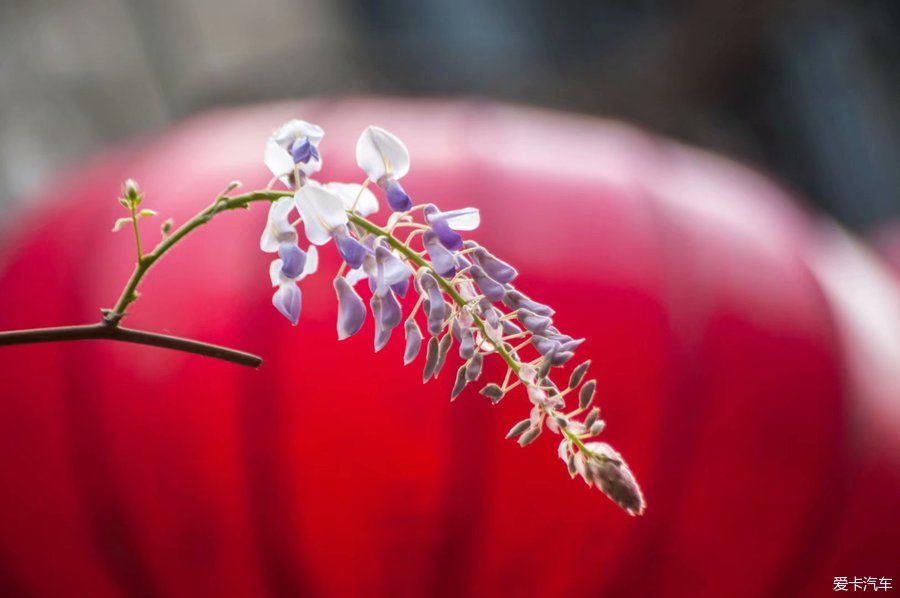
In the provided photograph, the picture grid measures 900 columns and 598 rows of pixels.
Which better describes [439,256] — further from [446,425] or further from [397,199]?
[446,425]

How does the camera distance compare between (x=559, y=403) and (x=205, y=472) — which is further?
(x=205, y=472)

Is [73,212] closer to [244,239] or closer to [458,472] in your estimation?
[244,239]

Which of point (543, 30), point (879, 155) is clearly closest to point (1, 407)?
point (543, 30)

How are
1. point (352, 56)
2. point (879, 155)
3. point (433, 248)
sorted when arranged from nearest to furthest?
point (433, 248) < point (352, 56) < point (879, 155)

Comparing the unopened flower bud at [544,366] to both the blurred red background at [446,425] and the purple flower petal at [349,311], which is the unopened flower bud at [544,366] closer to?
the purple flower petal at [349,311]

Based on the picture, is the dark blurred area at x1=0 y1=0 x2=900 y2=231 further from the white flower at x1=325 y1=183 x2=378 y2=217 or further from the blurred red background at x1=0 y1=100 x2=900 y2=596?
the white flower at x1=325 y1=183 x2=378 y2=217

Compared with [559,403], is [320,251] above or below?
above

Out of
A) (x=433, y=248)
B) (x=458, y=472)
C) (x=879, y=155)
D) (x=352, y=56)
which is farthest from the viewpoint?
(x=879, y=155)
